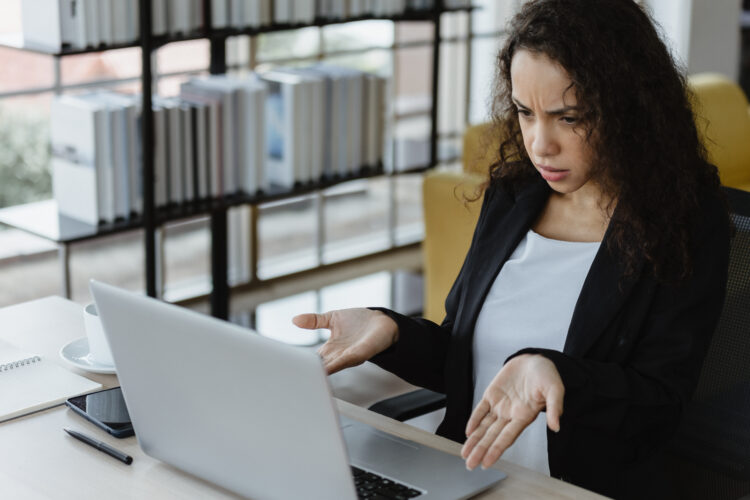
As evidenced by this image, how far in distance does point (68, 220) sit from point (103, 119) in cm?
31

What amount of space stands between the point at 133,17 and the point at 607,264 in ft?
5.90

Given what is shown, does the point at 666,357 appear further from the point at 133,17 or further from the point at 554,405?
the point at 133,17

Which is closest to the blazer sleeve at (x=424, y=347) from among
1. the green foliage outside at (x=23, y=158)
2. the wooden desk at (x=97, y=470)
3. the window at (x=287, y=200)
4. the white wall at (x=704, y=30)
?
the wooden desk at (x=97, y=470)

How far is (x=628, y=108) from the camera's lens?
1.47m

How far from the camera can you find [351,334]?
1565 mm

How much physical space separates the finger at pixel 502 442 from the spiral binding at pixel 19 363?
0.78 metres

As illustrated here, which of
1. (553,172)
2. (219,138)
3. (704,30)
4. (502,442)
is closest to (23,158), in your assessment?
(219,138)

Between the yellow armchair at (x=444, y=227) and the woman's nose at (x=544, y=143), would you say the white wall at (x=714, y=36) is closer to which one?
the yellow armchair at (x=444, y=227)

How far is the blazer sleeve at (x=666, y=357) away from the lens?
1.41m

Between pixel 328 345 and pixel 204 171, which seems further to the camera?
pixel 204 171

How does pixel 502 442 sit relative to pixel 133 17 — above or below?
below

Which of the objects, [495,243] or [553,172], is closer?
[553,172]

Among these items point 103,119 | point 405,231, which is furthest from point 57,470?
point 405,231

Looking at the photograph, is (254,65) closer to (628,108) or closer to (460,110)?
(460,110)
